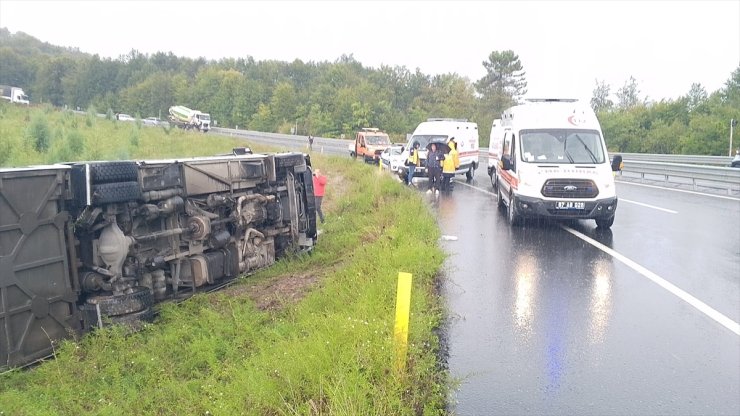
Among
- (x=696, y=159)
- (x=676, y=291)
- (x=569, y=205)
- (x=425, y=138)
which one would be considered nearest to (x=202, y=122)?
(x=425, y=138)

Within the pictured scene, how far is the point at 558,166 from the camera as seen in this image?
1173 cm

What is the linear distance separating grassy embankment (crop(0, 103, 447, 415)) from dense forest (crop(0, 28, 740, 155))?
4925 centimetres

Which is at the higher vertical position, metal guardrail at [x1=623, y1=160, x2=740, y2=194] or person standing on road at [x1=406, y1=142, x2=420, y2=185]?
person standing on road at [x1=406, y1=142, x2=420, y2=185]

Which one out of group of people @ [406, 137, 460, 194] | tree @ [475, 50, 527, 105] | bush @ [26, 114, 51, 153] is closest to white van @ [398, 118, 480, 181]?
group of people @ [406, 137, 460, 194]

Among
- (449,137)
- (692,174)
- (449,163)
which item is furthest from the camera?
(449,137)

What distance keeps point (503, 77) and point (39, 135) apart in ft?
209

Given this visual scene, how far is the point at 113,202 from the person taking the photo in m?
6.56

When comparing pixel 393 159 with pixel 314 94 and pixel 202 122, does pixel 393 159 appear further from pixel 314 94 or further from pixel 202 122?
pixel 314 94

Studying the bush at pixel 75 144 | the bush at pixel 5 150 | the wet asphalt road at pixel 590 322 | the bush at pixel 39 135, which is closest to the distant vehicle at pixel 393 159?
the bush at pixel 75 144

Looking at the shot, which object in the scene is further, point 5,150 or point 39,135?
point 39,135

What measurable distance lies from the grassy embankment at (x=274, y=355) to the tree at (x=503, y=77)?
229ft

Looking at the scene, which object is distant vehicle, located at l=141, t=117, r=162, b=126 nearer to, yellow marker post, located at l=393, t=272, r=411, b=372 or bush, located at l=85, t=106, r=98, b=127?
bush, located at l=85, t=106, r=98, b=127

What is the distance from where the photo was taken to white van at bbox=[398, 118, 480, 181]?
23484 millimetres

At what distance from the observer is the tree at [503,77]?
7569cm
